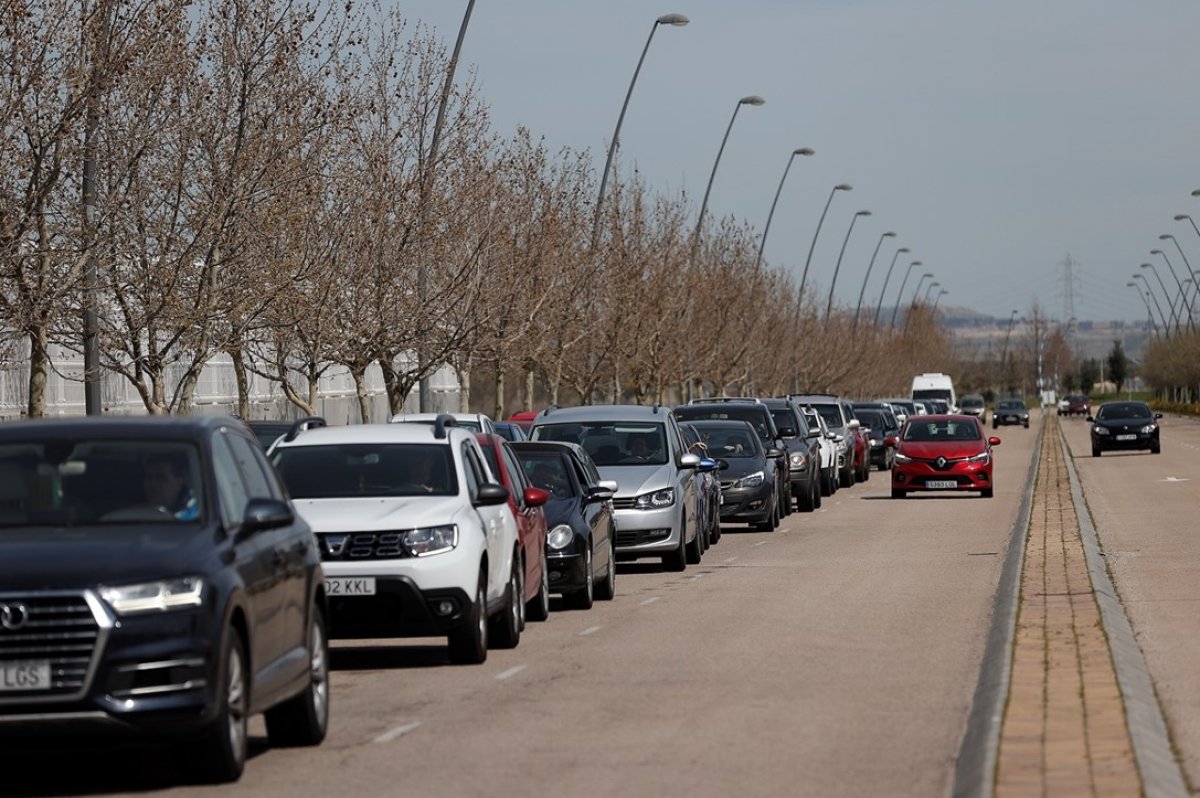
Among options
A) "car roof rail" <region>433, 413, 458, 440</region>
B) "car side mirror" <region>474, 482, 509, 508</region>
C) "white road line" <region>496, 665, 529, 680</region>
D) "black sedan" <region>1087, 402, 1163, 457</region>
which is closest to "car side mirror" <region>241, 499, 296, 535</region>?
"white road line" <region>496, 665, 529, 680</region>

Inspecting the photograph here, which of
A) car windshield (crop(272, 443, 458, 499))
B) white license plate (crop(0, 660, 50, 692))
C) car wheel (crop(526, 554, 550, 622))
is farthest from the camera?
car wheel (crop(526, 554, 550, 622))

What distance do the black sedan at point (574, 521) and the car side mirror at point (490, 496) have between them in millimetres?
4336

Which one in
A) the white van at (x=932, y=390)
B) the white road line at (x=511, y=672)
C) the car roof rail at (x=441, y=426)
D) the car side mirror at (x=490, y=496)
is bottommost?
the white road line at (x=511, y=672)

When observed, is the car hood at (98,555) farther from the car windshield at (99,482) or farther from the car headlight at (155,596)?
the car windshield at (99,482)

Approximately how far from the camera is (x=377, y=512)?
15.2 m

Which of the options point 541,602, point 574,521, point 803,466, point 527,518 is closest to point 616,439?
point 574,521

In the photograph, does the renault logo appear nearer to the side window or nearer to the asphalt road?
the asphalt road

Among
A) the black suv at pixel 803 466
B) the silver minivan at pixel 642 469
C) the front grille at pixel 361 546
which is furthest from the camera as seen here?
the black suv at pixel 803 466

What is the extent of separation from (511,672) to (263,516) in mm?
4913

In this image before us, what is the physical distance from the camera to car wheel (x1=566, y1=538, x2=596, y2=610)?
2005cm

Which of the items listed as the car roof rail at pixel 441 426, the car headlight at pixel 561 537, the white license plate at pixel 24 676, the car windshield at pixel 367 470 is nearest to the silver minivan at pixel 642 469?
the car headlight at pixel 561 537

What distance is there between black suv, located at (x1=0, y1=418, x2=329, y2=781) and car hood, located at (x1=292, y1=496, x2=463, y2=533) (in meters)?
3.41

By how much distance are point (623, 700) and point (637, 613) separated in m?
6.59

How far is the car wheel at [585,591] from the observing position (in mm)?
20047
